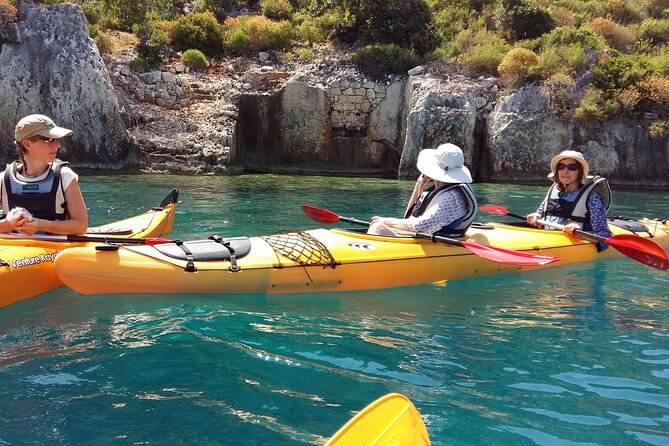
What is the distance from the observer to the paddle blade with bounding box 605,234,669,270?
18.7ft

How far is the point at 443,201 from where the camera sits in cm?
545

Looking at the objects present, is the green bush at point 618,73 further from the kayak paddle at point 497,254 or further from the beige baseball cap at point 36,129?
the beige baseball cap at point 36,129

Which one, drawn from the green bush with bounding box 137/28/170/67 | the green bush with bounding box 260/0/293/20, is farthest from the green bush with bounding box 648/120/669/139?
the green bush with bounding box 137/28/170/67

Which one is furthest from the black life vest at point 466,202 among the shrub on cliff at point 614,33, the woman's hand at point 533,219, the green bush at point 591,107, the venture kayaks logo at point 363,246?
the shrub on cliff at point 614,33

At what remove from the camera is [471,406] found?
3.18 m

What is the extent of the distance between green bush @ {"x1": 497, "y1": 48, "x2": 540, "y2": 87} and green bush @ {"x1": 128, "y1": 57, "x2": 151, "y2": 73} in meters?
9.15

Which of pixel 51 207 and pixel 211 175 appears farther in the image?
pixel 211 175

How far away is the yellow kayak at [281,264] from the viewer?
4555mm

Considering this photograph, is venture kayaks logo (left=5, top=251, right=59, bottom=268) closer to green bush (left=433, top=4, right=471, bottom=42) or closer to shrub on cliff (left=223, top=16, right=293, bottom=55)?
shrub on cliff (left=223, top=16, right=293, bottom=55)

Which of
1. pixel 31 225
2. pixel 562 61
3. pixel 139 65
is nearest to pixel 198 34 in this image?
pixel 139 65

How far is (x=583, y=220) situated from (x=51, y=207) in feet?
17.2

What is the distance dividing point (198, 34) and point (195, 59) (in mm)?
1157

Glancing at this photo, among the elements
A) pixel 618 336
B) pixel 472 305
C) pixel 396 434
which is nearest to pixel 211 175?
pixel 472 305

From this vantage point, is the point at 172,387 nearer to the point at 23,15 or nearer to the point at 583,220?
the point at 583,220
